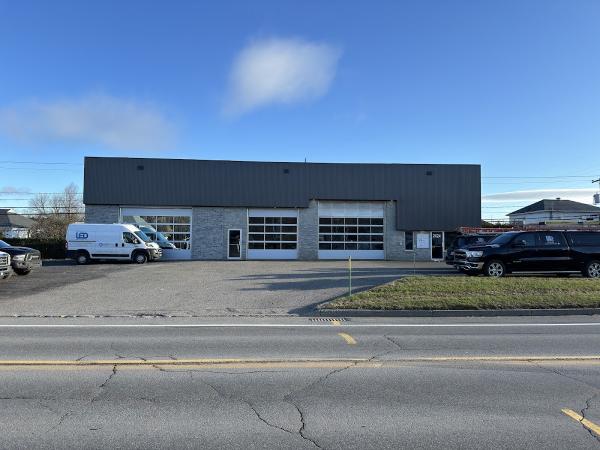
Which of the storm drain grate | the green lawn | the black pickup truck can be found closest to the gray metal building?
the black pickup truck

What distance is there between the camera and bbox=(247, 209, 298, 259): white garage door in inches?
1398

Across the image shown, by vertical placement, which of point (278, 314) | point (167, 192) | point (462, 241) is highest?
point (167, 192)

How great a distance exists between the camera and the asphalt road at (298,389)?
4.43 metres

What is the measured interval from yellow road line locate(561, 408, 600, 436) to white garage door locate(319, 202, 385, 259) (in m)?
30.8

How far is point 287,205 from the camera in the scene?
35.6m

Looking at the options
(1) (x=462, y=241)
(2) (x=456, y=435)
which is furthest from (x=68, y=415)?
(1) (x=462, y=241)

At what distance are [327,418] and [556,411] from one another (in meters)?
2.30

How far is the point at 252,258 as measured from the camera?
3509 cm

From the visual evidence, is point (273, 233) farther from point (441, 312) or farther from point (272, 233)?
point (441, 312)

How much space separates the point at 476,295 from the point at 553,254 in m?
6.96

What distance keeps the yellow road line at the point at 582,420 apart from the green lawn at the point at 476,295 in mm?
8185

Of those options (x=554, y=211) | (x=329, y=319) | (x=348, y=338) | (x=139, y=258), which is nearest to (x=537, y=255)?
(x=329, y=319)

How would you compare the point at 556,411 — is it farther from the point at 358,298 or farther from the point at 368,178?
the point at 368,178

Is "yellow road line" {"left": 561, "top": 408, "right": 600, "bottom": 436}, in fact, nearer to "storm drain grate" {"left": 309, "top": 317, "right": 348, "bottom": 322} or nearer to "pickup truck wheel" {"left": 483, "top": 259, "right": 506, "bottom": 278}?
"storm drain grate" {"left": 309, "top": 317, "right": 348, "bottom": 322}
